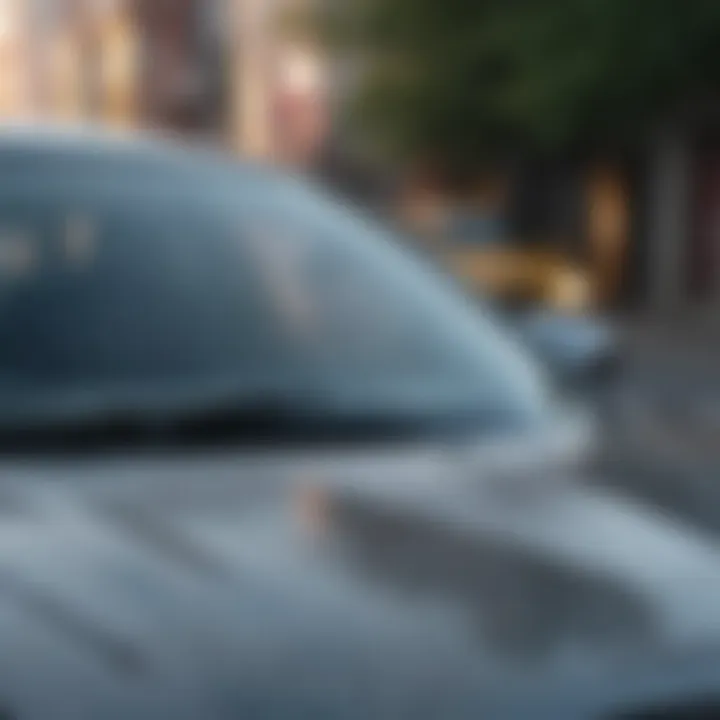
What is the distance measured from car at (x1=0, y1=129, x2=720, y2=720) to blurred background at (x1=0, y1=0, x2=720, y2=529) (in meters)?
15.0

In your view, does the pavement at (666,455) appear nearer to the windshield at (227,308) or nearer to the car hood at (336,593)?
the car hood at (336,593)

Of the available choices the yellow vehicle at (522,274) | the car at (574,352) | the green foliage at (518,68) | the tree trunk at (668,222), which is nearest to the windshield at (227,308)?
the car at (574,352)

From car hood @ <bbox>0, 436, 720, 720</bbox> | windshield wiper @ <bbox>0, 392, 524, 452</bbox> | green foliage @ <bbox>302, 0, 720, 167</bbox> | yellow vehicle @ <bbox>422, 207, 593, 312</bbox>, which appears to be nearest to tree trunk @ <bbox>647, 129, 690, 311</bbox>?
green foliage @ <bbox>302, 0, 720, 167</bbox>

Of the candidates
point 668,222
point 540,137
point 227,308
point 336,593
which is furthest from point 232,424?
point 668,222

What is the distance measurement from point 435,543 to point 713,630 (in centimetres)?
36

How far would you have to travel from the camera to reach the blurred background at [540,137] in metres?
27.2

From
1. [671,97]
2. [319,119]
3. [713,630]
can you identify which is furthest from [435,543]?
[319,119]

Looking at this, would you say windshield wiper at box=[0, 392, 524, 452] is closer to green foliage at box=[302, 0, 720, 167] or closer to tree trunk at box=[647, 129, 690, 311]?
green foliage at box=[302, 0, 720, 167]

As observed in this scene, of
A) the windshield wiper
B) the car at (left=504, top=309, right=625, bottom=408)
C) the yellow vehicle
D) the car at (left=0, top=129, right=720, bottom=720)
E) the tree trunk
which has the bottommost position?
the tree trunk

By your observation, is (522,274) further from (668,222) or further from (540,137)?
(668,222)

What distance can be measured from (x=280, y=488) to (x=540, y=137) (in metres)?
26.7

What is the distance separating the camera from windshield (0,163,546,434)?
10.6 feet

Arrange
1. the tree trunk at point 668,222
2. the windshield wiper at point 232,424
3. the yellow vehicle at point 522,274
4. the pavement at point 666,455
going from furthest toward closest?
1. the tree trunk at point 668,222
2. the yellow vehicle at point 522,274
3. the windshield wiper at point 232,424
4. the pavement at point 666,455

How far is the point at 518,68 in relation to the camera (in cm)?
2864
